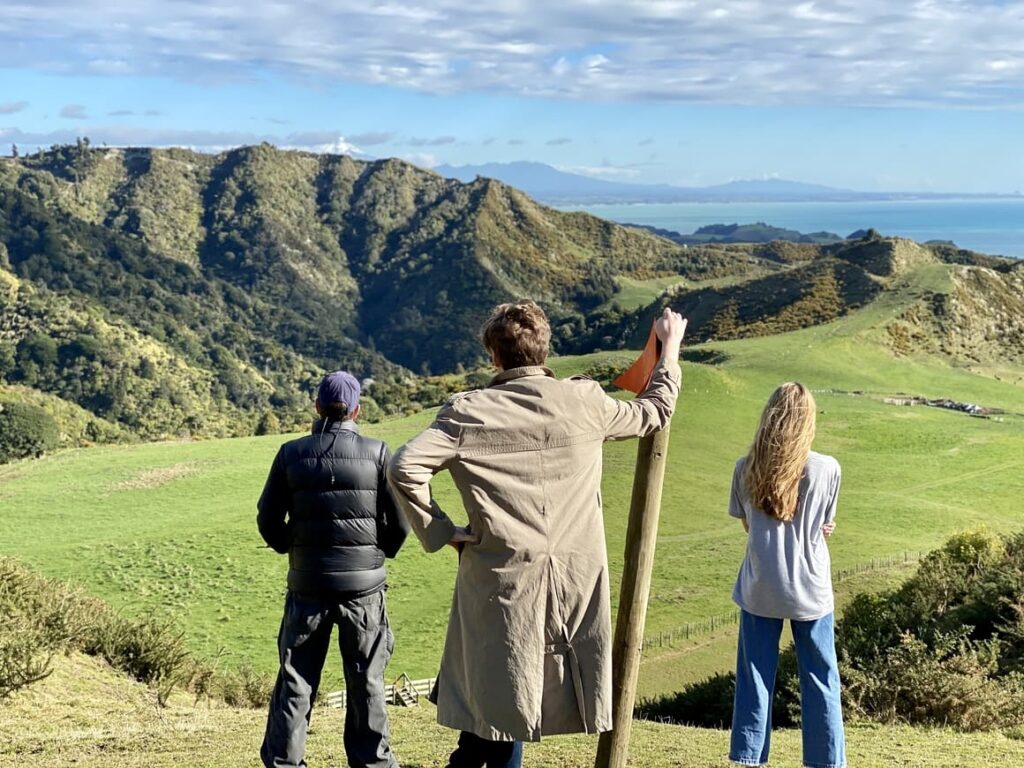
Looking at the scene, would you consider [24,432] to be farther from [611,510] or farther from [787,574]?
[787,574]

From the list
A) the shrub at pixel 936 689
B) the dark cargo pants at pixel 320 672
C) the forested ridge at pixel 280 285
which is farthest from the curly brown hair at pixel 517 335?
the forested ridge at pixel 280 285

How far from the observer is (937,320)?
2026 inches

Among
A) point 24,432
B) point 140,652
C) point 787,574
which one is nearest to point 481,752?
point 787,574

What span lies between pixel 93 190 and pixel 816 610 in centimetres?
19569

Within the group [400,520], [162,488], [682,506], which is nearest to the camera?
[400,520]

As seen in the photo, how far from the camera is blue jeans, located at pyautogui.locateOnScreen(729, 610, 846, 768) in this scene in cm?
482

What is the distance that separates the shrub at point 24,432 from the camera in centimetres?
5788

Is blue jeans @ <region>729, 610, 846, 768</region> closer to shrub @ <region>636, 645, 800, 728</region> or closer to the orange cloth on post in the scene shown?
the orange cloth on post

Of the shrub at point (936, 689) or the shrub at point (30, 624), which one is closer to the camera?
the shrub at point (936, 689)

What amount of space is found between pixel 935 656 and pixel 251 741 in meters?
5.95

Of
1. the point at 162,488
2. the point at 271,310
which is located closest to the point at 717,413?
the point at 162,488

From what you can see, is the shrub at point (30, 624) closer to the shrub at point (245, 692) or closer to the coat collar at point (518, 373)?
the shrub at point (245, 692)

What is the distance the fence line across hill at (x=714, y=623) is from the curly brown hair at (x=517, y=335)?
13646 millimetres

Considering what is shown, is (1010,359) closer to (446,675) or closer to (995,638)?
(995,638)
